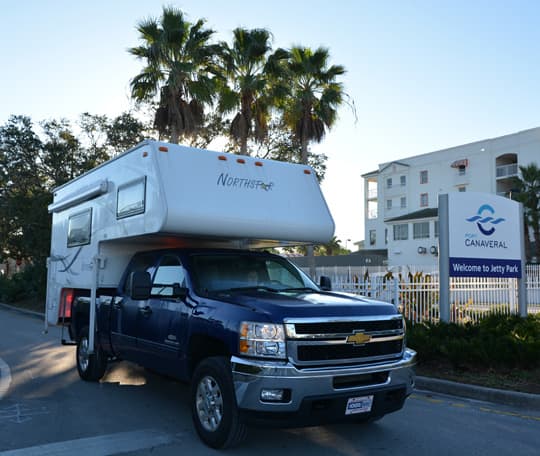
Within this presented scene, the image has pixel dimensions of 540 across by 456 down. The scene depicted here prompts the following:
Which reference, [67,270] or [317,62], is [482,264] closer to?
[67,270]

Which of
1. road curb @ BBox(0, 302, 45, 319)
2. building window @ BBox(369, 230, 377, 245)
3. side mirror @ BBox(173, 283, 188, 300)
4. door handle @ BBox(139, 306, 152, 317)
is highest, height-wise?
building window @ BBox(369, 230, 377, 245)

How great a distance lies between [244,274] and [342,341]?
5.75 ft

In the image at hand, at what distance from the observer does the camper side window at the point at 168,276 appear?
632cm

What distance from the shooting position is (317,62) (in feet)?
72.6

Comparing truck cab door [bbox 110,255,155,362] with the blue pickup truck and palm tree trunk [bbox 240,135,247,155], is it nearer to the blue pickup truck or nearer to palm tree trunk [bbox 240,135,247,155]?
the blue pickup truck

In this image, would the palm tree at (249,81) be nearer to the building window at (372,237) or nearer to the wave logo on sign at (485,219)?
the wave logo on sign at (485,219)

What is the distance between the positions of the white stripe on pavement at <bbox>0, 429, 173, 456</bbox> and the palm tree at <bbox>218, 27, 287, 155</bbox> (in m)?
17.0

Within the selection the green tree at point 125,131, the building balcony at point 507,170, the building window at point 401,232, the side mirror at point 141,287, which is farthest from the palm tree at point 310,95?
the building balcony at point 507,170

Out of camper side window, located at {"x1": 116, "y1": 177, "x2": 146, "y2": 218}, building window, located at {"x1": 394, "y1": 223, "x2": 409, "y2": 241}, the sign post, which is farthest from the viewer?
building window, located at {"x1": 394, "y1": 223, "x2": 409, "y2": 241}

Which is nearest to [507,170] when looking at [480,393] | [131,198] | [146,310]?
[480,393]

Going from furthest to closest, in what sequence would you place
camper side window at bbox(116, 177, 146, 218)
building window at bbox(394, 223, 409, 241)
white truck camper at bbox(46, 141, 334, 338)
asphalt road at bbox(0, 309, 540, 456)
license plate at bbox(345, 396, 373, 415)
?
1. building window at bbox(394, 223, 409, 241)
2. camper side window at bbox(116, 177, 146, 218)
3. white truck camper at bbox(46, 141, 334, 338)
4. asphalt road at bbox(0, 309, 540, 456)
5. license plate at bbox(345, 396, 373, 415)

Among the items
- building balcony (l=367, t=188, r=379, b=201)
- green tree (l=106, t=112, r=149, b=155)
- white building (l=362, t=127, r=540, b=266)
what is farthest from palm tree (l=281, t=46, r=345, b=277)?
building balcony (l=367, t=188, r=379, b=201)

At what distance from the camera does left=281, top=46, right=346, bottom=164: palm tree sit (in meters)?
22.1

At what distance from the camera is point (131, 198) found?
7387mm
